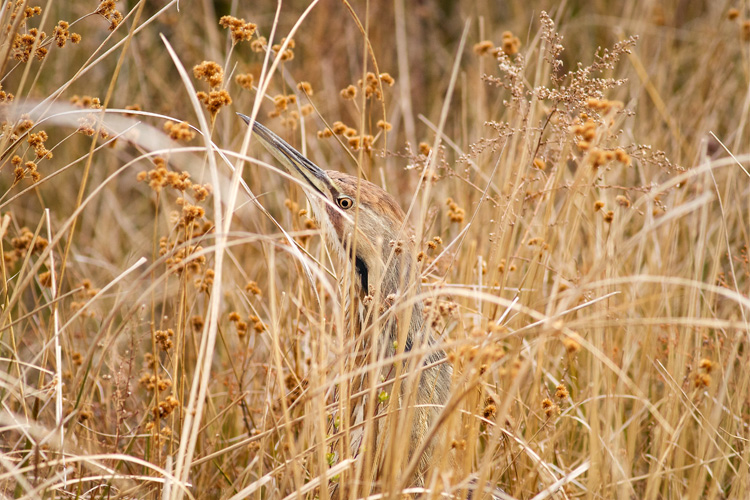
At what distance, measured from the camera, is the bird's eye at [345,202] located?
89.3 inches

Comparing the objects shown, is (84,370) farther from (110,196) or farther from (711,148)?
(711,148)

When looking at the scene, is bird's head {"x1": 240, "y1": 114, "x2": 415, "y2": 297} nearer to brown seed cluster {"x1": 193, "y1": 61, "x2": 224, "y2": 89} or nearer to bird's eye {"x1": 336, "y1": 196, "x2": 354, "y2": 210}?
bird's eye {"x1": 336, "y1": 196, "x2": 354, "y2": 210}

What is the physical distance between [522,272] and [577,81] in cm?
102

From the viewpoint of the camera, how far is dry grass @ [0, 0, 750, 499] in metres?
1.60

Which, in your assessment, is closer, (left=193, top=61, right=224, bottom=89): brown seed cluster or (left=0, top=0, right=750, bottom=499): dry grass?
(left=0, top=0, right=750, bottom=499): dry grass

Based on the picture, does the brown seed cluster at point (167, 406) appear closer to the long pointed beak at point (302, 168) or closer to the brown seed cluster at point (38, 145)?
the brown seed cluster at point (38, 145)

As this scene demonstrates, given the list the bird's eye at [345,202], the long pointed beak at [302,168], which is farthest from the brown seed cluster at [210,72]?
the bird's eye at [345,202]

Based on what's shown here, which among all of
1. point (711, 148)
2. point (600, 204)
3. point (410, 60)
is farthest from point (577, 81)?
point (410, 60)

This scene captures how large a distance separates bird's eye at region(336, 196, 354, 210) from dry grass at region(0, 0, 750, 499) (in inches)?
4.2

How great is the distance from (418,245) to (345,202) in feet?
2.27

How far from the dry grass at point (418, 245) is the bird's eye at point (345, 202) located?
0.35 feet

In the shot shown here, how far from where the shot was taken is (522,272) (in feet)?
9.16

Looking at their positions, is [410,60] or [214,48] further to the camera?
[410,60]

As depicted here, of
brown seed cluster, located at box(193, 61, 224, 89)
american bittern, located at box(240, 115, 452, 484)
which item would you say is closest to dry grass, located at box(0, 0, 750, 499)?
brown seed cluster, located at box(193, 61, 224, 89)
